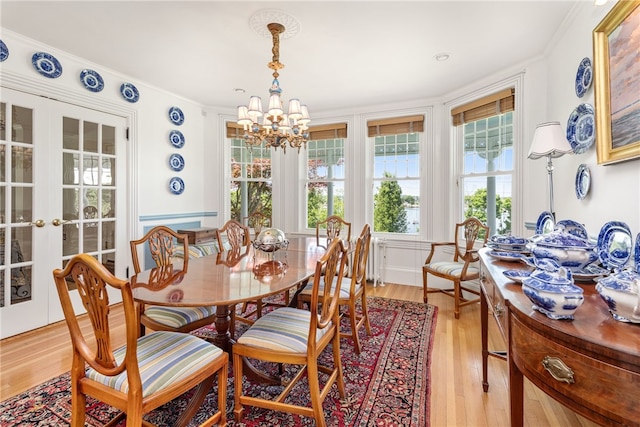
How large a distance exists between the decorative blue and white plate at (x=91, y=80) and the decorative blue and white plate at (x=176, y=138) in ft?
2.96

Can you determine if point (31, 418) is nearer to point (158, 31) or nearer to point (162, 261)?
point (162, 261)

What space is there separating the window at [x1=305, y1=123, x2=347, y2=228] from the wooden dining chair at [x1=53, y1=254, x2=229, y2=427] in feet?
11.0

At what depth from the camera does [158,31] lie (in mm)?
2441

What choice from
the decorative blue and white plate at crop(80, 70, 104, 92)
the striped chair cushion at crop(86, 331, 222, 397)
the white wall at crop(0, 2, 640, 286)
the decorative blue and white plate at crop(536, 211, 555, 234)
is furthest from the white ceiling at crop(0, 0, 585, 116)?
the striped chair cushion at crop(86, 331, 222, 397)

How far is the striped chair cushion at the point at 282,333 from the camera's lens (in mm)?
1520

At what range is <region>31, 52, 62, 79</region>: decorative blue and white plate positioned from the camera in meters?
2.67

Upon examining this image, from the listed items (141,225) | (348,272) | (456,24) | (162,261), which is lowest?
(348,272)

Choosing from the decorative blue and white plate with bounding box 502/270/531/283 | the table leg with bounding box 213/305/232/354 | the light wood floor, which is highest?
the decorative blue and white plate with bounding box 502/270/531/283

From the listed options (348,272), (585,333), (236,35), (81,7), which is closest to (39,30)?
(81,7)

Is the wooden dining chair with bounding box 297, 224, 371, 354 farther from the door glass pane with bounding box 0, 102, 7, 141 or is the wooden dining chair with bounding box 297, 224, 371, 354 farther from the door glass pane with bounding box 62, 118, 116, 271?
the door glass pane with bounding box 0, 102, 7, 141

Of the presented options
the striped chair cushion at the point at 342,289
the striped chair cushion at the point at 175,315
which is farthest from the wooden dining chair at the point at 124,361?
the striped chair cushion at the point at 342,289

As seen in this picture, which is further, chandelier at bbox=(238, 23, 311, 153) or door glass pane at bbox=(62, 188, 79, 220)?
door glass pane at bbox=(62, 188, 79, 220)

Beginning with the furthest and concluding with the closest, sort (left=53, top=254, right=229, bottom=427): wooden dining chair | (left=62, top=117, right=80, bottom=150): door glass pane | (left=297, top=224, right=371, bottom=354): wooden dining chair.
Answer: (left=62, top=117, right=80, bottom=150): door glass pane
(left=297, top=224, right=371, bottom=354): wooden dining chair
(left=53, top=254, right=229, bottom=427): wooden dining chair

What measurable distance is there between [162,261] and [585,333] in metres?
2.48
